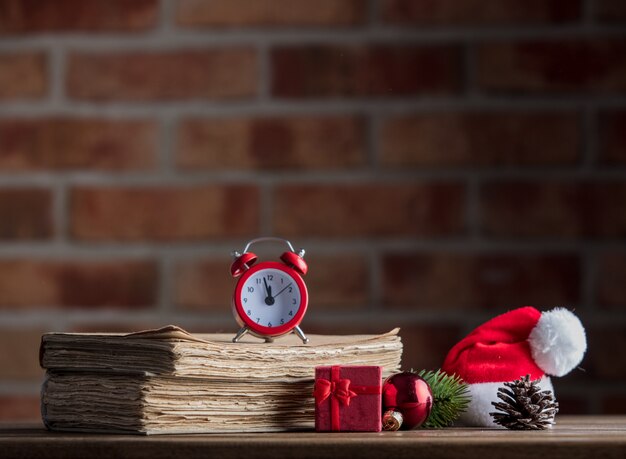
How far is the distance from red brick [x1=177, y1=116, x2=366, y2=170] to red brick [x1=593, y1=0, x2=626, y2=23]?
0.38m

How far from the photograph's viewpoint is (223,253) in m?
1.43

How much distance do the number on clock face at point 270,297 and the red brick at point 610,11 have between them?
0.73m

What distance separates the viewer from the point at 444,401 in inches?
38.2

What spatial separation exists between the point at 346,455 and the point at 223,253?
26.2 inches

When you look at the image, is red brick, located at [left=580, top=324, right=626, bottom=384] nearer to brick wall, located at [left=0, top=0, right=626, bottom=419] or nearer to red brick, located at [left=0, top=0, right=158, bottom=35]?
brick wall, located at [left=0, top=0, right=626, bottom=419]

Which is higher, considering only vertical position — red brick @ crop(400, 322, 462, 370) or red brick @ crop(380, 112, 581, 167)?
red brick @ crop(380, 112, 581, 167)

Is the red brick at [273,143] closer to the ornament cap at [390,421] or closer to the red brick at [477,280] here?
the red brick at [477,280]

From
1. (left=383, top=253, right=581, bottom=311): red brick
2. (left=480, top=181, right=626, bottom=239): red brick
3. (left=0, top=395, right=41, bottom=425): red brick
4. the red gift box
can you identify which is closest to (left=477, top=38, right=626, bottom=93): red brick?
(left=480, top=181, right=626, bottom=239): red brick

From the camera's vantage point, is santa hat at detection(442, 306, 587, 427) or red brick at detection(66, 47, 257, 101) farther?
red brick at detection(66, 47, 257, 101)

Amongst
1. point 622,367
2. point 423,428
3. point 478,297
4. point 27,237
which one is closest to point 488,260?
point 478,297

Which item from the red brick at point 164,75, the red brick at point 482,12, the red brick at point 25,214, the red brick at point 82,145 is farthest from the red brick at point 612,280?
the red brick at point 25,214

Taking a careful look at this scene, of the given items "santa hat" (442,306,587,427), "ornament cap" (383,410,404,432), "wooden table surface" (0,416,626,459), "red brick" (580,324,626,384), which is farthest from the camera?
"red brick" (580,324,626,384)

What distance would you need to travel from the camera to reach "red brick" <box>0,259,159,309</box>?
4.71 feet

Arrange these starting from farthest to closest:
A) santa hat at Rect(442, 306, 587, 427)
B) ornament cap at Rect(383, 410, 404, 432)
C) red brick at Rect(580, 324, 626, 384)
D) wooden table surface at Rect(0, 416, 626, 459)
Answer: red brick at Rect(580, 324, 626, 384) < santa hat at Rect(442, 306, 587, 427) < ornament cap at Rect(383, 410, 404, 432) < wooden table surface at Rect(0, 416, 626, 459)
